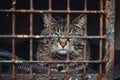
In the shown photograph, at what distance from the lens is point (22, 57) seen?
195 centimetres

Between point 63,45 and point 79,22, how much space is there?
6.2 inches

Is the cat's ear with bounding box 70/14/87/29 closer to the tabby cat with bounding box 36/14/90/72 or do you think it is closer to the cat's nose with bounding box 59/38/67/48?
the tabby cat with bounding box 36/14/90/72

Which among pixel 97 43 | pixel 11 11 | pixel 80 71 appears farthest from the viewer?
pixel 97 43

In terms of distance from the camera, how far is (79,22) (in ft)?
6.61

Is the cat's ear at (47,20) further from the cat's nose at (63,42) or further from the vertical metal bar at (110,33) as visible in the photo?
the vertical metal bar at (110,33)

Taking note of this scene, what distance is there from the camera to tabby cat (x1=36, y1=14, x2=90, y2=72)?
1.89m

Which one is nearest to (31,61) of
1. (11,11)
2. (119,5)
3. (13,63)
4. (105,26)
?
(13,63)

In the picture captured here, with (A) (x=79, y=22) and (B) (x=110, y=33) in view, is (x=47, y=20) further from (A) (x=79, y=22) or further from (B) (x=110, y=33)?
(B) (x=110, y=33)

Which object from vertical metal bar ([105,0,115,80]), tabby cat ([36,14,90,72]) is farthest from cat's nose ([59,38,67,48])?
vertical metal bar ([105,0,115,80])

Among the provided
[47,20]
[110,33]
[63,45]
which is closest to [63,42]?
[63,45]

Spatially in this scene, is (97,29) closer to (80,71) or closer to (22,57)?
(80,71)

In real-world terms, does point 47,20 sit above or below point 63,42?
above

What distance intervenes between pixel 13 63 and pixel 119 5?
0.72 metres

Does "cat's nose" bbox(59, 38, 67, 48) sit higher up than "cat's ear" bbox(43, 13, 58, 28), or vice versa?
"cat's ear" bbox(43, 13, 58, 28)
